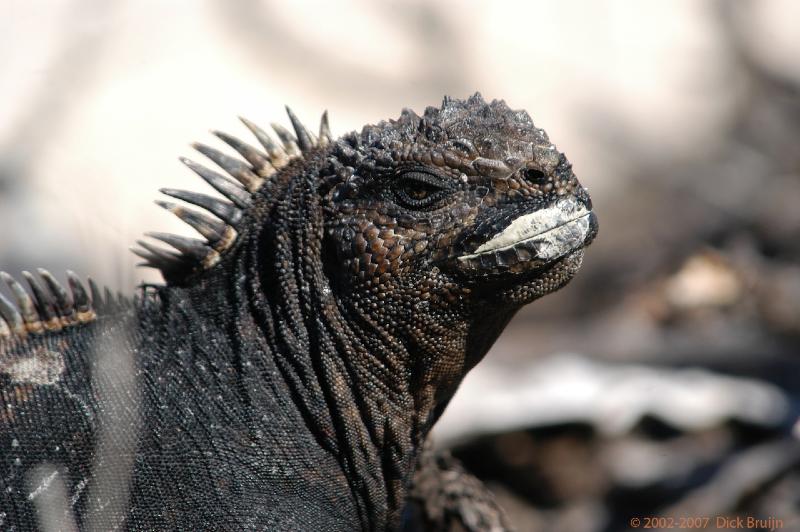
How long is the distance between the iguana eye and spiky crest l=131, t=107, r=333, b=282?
55cm

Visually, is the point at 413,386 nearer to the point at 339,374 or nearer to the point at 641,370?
the point at 339,374

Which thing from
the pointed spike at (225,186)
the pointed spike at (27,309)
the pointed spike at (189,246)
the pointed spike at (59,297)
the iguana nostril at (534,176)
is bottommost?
the pointed spike at (27,309)

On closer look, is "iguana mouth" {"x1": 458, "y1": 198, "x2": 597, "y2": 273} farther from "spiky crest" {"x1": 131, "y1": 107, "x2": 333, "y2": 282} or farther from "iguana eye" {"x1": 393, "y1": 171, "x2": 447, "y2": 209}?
"spiky crest" {"x1": 131, "y1": 107, "x2": 333, "y2": 282}

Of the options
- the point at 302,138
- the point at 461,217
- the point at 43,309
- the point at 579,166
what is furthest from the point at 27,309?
the point at 579,166

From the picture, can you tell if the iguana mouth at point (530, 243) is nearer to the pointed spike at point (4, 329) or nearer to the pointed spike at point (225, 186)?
the pointed spike at point (225, 186)

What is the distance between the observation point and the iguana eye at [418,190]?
3307 millimetres

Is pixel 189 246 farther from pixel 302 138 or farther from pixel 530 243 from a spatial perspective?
pixel 530 243

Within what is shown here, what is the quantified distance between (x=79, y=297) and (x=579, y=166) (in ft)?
21.7

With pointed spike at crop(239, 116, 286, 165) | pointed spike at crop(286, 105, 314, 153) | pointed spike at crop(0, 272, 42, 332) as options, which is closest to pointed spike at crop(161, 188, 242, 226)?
pointed spike at crop(239, 116, 286, 165)

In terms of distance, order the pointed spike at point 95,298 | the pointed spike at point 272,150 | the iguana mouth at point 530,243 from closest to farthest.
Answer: the iguana mouth at point 530,243 < the pointed spike at point 95,298 < the pointed spike at point 272,150

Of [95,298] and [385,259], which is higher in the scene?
[385,259]

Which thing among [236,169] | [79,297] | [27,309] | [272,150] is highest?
[272,150]

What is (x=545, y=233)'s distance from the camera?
3.27m

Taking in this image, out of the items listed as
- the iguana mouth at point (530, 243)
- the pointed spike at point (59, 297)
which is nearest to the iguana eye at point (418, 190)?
the iguana mouth at point (530, 243)
